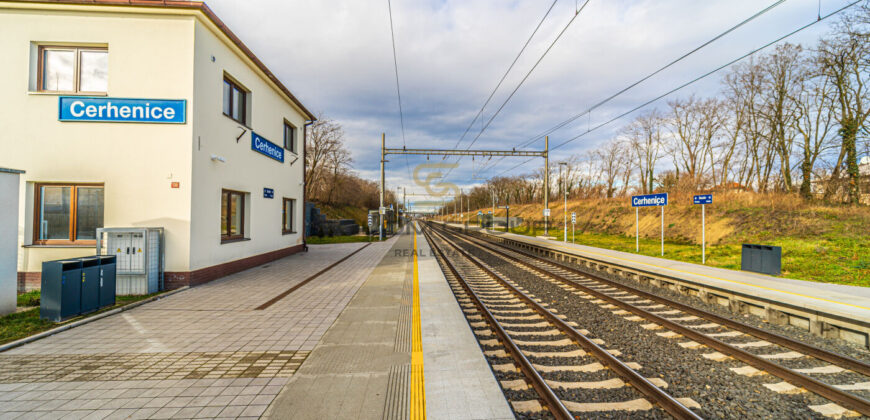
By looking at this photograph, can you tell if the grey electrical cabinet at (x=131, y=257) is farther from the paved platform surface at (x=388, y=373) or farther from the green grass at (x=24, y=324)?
the paved platform surface at (x=388, y=373)

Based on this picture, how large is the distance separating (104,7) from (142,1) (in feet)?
3.24

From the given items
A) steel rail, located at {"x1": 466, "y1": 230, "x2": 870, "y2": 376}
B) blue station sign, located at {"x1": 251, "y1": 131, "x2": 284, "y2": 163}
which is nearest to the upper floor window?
blue station sign, located at {"x1": 251, "y1": 131, "x2": 284, "y2": 163}

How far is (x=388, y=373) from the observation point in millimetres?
3938

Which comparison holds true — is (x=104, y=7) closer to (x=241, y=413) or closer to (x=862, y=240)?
(x=241, y=413)

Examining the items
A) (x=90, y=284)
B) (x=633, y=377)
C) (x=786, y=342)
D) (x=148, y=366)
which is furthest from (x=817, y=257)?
(x=90, y=284)

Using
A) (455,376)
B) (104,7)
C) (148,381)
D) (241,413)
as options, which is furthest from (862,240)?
(104,7)

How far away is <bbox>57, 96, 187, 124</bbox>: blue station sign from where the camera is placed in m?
8.38

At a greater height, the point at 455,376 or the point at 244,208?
the point at 244,208

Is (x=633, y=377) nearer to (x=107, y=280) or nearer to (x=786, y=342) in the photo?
(x=786, y=342)

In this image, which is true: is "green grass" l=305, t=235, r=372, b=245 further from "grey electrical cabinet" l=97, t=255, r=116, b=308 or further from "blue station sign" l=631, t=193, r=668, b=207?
"blue station sign" l=631, t=193, r=668, b=207

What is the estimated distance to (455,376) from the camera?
382 cm

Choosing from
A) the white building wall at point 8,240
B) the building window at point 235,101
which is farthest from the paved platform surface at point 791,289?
the white building wall at point 8,240

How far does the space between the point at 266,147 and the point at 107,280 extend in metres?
7.15

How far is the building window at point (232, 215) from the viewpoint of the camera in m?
10.5
